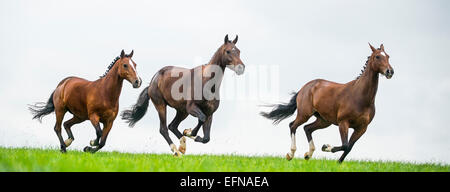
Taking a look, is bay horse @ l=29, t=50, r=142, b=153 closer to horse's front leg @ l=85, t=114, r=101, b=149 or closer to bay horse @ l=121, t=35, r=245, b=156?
horse's front leg @ l=85, t=114, r=101, b=149

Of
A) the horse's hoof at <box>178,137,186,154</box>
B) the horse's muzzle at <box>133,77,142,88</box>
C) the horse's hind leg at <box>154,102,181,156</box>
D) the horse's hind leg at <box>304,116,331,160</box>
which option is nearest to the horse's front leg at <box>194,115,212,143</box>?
the horse's hoof at <box>178,137,186,154</box>

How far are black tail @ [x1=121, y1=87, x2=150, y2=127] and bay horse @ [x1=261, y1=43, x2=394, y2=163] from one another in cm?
352

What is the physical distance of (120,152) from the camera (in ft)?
39.2

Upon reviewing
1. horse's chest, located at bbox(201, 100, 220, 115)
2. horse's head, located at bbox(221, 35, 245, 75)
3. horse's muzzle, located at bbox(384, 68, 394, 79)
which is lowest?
horse's chest, located at bbox(201, 100, 220, 115)

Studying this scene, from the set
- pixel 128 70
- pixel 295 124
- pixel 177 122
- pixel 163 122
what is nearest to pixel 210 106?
pixel 177 122

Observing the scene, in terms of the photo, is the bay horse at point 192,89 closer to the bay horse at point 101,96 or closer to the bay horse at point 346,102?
the bay horse at point 101,96

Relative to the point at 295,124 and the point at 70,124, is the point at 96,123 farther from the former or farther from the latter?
A: the point at 295,124

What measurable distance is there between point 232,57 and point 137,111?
339cm

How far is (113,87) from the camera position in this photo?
10.0m

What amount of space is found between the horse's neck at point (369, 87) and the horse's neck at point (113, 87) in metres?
4.59

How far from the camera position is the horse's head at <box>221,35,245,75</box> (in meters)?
9.61
